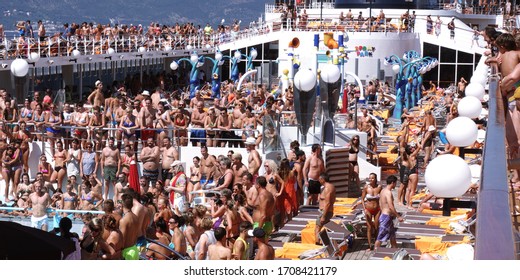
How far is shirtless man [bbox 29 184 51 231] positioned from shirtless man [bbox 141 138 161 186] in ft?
7.47

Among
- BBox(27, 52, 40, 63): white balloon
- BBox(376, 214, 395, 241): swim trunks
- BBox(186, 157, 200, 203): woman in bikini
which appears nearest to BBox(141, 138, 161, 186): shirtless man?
BBox(186, 157, 200, 203): woman in bikini

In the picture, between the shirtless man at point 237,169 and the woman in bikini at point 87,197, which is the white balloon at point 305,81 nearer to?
the shirtless man at point 237,169

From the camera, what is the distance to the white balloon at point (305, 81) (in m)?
14.7

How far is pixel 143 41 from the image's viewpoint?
1176 inches

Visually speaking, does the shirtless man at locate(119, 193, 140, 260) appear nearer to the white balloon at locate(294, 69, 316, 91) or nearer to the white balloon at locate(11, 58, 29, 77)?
the white balloon at locate(294, 69, 316, 91)

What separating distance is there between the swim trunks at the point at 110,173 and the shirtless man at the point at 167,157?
2.18 ft

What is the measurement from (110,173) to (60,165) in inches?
34.5

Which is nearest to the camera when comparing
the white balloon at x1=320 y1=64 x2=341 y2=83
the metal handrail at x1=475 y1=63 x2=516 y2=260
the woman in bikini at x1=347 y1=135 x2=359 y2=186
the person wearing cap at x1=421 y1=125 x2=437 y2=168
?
the metal handrail at x1=475 y1=63 x2=516 y2=260

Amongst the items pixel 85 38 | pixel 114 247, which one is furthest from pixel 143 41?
pixel 114 247

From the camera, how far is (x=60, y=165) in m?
14.5

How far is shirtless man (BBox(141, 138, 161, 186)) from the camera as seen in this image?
14.0 m

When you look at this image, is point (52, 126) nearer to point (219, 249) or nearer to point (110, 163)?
point (110, 163)

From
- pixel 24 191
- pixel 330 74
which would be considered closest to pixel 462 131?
pixel 24 191
